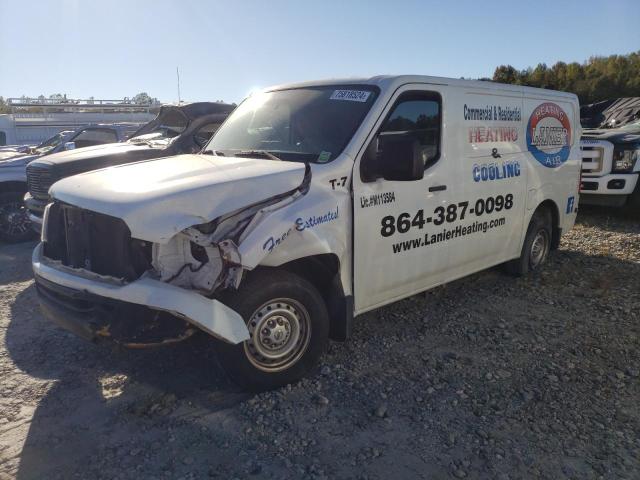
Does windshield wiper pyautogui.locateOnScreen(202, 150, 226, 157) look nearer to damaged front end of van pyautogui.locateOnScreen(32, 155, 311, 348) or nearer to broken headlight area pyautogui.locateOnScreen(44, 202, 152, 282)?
damaged front end of van pyautogui.locateOnScreen(32, 155, 311, 348)

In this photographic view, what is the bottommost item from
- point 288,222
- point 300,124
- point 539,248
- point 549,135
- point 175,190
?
point 539,248

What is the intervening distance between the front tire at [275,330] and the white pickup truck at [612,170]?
7471 mm

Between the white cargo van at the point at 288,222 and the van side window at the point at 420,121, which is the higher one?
the van side window at the point at 420,121

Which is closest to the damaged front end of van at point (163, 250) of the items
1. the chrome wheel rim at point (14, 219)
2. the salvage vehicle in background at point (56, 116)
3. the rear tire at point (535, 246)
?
the rear tire at point (535, 246)

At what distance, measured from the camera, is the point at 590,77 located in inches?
1226

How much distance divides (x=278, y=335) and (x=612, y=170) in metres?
7.98

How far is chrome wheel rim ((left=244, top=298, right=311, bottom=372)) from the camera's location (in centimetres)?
345

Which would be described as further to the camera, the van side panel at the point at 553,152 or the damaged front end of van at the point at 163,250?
the van side panel at the point at 553,152

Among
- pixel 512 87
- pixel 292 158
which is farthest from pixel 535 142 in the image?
pixel 292 158

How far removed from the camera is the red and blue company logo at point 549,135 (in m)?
5.76

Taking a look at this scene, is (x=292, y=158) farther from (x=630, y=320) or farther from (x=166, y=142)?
(x=166, y=142)

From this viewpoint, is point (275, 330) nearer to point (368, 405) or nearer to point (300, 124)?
point (368, 405)

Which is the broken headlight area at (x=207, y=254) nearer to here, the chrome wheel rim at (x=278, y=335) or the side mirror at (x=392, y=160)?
the chrome wheel rim at (x=278, y=335)

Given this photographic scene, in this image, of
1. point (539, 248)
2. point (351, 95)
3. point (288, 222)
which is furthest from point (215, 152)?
point (539, 248)
